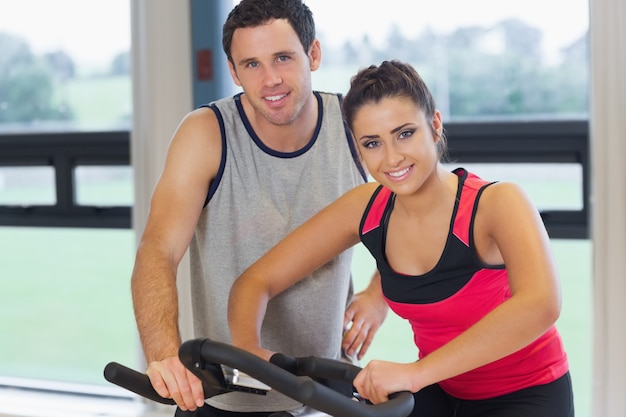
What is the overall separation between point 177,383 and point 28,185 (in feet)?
9.82

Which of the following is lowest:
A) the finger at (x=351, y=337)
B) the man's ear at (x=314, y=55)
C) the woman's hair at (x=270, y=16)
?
the finger at (x=351, y=337)

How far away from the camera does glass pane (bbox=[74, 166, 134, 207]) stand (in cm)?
392

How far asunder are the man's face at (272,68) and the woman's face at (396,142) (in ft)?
0.92

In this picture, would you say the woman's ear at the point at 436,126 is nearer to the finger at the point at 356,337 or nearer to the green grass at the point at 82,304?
the finger at the point at 356,337

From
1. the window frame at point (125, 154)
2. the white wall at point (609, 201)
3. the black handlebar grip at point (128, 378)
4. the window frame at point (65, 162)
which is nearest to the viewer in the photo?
the black handlebar grip at point (128, 378)

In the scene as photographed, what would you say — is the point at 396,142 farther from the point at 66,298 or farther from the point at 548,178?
the point at 66,298

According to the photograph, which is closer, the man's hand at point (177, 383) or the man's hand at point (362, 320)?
the man's hand at point (177, 383)

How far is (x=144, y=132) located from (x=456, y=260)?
2.02 metres

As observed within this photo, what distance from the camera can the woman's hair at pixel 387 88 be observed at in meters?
1.66

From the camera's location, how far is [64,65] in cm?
430

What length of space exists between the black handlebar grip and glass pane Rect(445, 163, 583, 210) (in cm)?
187

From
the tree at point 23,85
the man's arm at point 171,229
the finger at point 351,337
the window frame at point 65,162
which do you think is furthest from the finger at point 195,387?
the tree at point 23,85

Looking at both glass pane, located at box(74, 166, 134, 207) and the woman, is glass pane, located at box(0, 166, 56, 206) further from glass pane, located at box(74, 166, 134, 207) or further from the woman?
the woman

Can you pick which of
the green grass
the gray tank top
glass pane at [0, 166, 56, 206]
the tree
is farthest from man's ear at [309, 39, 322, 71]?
the green grass
